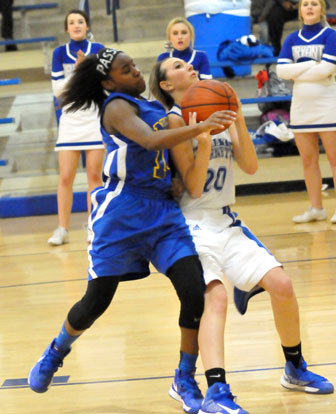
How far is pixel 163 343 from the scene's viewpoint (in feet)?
11.4

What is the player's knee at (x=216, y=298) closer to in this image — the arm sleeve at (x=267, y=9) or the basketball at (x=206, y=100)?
the basketball at (x=206, y=100)

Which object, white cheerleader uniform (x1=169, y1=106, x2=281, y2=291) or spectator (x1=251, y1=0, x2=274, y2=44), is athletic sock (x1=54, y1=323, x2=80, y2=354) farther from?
spectator (x1=251, y1=0, x2=274, y2=44)

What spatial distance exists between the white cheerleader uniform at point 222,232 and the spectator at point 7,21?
723 cm

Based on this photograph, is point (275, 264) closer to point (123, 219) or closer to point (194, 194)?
point (194, 194)

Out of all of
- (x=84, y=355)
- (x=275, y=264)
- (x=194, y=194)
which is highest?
(x=194, y=194)

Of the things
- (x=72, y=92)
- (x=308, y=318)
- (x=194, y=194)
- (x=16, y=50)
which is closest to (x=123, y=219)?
(x=194, y=194)

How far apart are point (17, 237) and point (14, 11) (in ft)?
15.8

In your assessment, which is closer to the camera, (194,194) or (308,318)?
(194,194)

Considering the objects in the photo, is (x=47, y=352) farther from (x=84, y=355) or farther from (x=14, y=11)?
(x=14, y=11)

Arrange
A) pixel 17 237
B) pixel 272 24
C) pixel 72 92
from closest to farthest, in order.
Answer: pixel 72 92 < pixel 17 237 < pixel 272 24

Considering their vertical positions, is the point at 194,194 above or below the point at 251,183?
above

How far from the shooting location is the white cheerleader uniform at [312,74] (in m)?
5.42

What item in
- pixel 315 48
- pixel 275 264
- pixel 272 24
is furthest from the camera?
pixel 272 24

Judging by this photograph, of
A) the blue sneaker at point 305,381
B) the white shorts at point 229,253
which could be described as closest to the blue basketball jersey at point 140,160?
the white shorts at point 229,253
